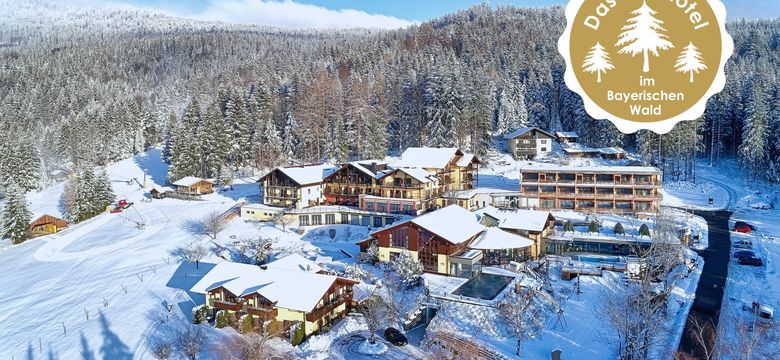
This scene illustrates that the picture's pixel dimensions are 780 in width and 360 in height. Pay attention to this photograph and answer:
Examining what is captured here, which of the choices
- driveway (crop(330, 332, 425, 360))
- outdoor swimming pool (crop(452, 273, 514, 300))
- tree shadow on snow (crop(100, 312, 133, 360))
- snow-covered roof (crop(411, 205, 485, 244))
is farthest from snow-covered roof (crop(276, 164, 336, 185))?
driveway (crop(330, 332, 425, 360))

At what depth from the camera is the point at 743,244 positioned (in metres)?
40.0

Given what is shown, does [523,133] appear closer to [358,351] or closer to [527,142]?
[527,142]

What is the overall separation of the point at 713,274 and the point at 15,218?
6147 centimetres

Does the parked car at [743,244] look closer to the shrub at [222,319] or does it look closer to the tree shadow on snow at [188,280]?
the shrub at [222,319]

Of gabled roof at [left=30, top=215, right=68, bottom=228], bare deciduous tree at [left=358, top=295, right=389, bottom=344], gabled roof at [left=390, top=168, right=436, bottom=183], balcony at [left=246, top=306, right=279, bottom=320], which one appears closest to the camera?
bare deciduous tree at [left=358, top=295, right=389, bottom=344]

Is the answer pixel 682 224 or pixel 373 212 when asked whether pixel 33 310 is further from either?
pixel 682 224


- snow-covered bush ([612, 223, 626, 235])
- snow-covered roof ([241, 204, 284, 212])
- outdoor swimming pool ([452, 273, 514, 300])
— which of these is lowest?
outdoor swimming pool ([452, 273, 514, 300])

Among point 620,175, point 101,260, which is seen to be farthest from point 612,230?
point 101,260

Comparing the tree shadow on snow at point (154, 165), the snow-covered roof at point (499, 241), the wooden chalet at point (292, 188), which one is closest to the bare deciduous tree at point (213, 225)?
the wooden chalet at point (292, 188)

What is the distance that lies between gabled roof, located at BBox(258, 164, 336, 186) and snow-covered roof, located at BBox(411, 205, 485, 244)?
54.6ft

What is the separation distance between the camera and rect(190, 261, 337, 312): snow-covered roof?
2855cm

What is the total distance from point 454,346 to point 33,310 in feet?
91.9

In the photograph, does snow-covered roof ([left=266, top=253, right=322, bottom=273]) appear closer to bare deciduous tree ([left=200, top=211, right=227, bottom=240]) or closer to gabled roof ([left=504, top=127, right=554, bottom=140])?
bare deciduous tree ([left=200, top=211, right=227, bottom=240])

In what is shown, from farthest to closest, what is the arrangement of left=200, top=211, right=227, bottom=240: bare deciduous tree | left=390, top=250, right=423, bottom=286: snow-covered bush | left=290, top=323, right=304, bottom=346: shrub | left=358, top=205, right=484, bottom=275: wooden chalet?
left=200, top=211, right=227, bottom=240: bare deciduous tree, left=358, top=205, right=484, bottom=275: wooden chalet, left=390, top=250, right=423, bottom=286: snow-covered bush, left=290, top=323, right=304, bottom=346: shrub
